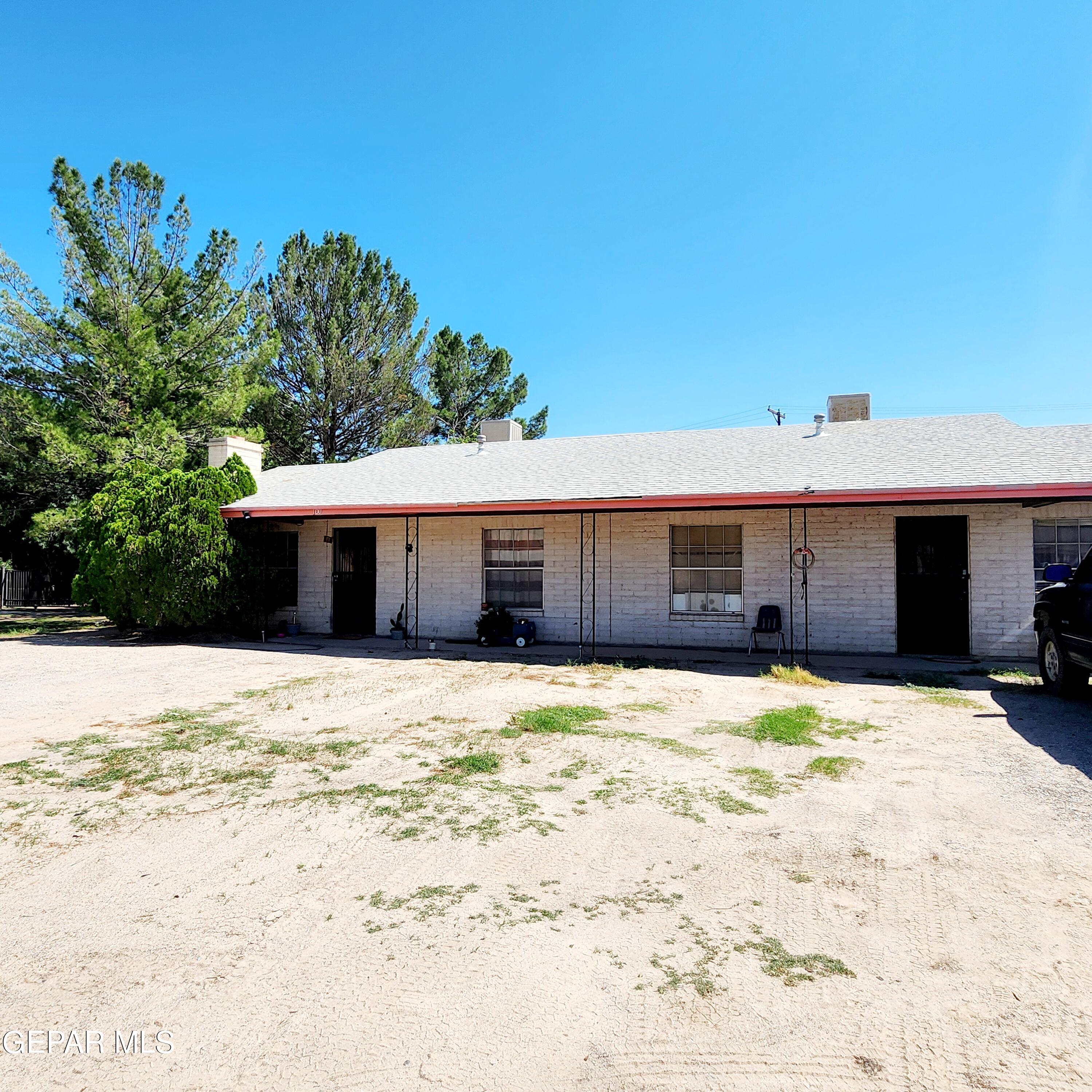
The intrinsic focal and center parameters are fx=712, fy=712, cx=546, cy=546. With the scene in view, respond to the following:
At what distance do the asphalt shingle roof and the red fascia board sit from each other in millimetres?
51

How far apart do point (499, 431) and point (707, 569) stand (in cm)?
774

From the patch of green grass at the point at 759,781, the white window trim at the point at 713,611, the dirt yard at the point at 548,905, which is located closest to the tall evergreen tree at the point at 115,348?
the white window trim at the point at 713,611

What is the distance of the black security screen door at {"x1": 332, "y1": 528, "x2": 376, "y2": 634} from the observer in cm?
1505

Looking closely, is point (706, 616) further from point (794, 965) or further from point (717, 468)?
point (794, 965)

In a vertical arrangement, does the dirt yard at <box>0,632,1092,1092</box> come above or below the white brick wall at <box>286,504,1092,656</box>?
below

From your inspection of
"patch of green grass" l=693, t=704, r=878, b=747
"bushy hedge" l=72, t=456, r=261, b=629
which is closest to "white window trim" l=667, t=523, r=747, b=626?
"patch of green grass" l=693, t=704, r=878, b=747

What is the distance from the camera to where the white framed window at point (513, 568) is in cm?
1379

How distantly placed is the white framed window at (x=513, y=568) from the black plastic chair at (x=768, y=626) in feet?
13.0

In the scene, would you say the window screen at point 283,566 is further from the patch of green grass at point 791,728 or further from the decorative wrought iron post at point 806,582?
the patch of green grass at point 791,728

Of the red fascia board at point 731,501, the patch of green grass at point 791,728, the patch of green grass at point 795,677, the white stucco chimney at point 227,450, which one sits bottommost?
the patch of green grass at point 791,728

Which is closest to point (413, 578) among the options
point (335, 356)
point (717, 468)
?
point (717, 468)

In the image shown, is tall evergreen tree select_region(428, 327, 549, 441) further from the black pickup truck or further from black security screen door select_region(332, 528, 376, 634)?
the black pickup truck

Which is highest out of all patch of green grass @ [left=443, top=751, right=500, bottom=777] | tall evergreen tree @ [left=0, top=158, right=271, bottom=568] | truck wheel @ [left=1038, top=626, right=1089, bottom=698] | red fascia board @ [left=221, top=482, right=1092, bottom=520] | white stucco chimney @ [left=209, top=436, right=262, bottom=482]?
tall evergreen tree @ [left=0, top=158, right=271, bottom=568]

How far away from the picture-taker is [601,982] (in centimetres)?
276
